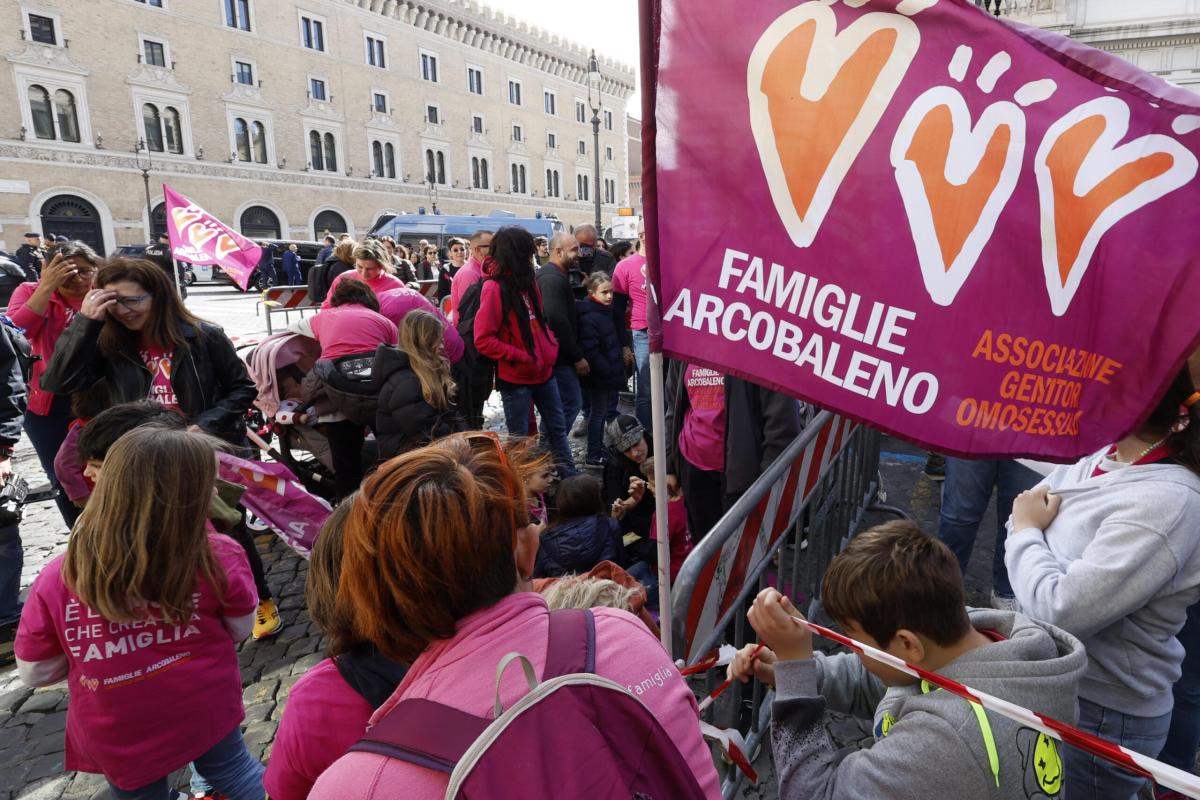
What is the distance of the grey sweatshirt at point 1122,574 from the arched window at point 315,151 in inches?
1798

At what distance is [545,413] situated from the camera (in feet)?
17.7

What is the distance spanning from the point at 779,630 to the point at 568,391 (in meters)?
4.30

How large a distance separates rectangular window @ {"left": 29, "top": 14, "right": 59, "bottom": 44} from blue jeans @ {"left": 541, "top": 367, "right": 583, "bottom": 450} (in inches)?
1533

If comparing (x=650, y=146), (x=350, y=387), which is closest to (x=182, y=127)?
(x=350, y=387)

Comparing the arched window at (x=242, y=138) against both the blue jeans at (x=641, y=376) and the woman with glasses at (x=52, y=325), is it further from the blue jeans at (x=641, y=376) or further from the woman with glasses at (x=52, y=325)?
the woman with glasses at (x=52, y=325)

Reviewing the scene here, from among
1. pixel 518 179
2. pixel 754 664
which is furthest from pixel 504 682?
pixel 518 179

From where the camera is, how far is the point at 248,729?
2965mm

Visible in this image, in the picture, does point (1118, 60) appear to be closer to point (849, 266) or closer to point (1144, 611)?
point (849, 266)

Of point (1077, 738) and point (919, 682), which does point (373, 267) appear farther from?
point (1077, 738)

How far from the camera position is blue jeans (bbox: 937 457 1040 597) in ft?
10.4

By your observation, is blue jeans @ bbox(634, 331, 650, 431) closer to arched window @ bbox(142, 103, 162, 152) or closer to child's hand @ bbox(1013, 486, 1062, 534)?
child's hand @ bbox(1013, 486, 1062, 534)

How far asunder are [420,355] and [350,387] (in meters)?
0.51

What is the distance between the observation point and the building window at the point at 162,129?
115 feet

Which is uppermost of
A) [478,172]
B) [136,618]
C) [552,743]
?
[478,172]
